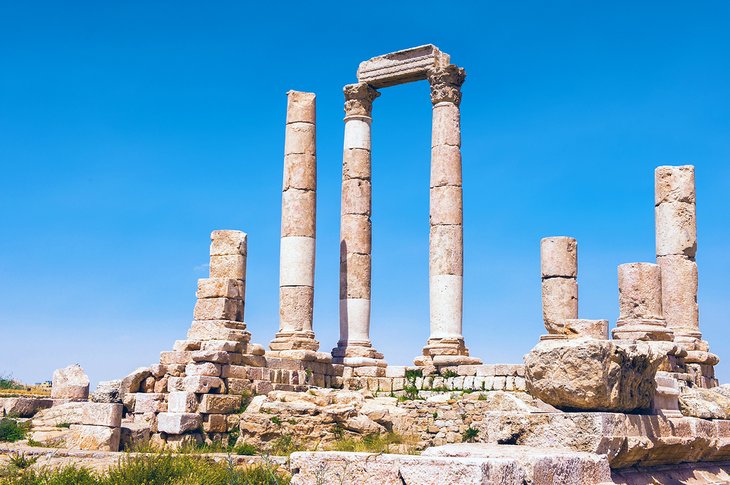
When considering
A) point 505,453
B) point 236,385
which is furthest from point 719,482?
point 236,385

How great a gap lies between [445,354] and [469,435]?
600 centimetres

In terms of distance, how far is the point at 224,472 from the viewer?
11508mm

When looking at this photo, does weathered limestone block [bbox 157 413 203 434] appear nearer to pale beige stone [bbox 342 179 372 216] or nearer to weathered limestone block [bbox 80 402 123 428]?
weathered limestone block [bbox 80 402 123 428]

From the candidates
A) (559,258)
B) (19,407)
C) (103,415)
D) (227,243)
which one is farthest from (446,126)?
(19,407)

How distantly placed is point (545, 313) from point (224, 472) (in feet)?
43.4

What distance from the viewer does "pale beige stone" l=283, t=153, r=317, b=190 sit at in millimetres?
25734

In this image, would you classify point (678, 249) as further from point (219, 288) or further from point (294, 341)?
point (219, 288)

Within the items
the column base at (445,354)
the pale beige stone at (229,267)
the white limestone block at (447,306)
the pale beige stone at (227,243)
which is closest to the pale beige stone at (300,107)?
the pale beige stone at (227,243)

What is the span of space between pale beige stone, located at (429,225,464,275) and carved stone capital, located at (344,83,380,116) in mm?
4408

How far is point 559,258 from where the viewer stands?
23.3 meters

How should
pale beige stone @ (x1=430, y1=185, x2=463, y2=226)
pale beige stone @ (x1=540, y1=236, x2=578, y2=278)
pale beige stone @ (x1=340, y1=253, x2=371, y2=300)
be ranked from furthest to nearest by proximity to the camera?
1. pale beige stone @ (x1=340, y1=253, x2=371, y2=300)
2. pale beige stone @ (x1=430, y1=185, x2=463, y2=226)
3. pale beige stone @ (x1=540, y1=236, x2=578, y2=278)

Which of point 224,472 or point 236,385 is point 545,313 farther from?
point 224,472

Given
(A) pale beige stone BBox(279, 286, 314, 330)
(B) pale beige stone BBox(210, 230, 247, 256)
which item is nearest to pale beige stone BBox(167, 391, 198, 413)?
(B) pale beige stone BBox(210, 230, 247, 256)

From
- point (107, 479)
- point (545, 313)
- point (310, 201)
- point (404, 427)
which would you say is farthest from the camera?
point (310, 201)
